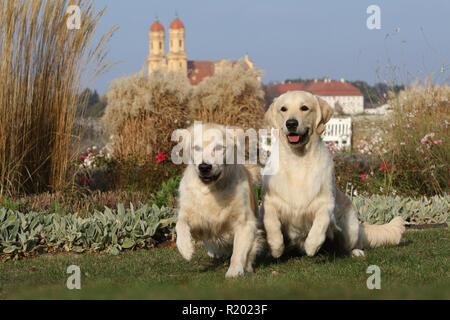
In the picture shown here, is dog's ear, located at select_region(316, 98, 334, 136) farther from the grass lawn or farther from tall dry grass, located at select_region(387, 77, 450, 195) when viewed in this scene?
tall dry grass, located at select_region(387, 77, 450, 195)

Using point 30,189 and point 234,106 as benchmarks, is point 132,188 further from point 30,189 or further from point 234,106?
point 234,106

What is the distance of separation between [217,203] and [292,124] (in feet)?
2.81

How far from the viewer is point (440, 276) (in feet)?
12.5

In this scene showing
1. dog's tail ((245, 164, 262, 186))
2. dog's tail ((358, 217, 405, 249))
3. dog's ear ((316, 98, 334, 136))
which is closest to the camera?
dog's ear ((316, 98, 334, 136))

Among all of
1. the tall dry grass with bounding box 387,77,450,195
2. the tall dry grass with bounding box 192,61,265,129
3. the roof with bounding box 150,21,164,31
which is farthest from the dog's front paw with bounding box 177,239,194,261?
the roof with bounding box 150,21,164,31

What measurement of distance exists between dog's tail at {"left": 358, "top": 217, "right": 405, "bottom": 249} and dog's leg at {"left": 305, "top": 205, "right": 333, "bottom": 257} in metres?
1.00

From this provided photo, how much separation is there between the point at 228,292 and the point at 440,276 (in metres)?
2.82

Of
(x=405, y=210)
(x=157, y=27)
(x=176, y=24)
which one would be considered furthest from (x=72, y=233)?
(x=176, y=24)

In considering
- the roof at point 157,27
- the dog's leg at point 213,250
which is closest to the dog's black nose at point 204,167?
the dog's leg at point 213,250

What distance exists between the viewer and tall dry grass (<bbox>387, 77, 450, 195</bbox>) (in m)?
7.96

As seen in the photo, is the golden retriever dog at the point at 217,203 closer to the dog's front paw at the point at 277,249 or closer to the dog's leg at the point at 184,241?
the dog's leg at the point at 184,241

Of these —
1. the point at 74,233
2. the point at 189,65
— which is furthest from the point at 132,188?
the point at 189,65

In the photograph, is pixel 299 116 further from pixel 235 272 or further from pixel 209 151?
pixel 235 272

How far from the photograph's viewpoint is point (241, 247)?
4.11 m
